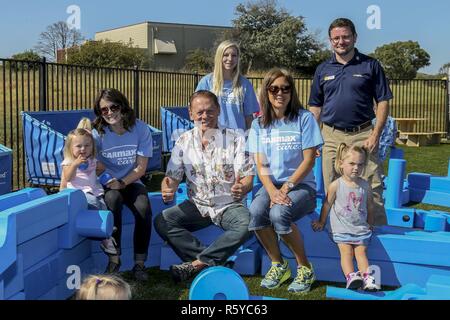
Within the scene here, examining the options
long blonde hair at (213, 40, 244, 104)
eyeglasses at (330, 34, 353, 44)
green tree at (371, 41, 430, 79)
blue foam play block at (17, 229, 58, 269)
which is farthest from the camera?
green tree at (371, 41, 430, 79)

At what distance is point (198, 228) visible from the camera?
3916 mm

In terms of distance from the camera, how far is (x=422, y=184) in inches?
258

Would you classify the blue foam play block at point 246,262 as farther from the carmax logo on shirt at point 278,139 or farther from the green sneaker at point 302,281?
the carmax logo on shirt at point 278,139

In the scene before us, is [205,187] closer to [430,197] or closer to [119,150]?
[119,150]

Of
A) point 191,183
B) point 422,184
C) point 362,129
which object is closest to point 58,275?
point 191,183

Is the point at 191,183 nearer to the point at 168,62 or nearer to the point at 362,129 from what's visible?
the point at 362,129

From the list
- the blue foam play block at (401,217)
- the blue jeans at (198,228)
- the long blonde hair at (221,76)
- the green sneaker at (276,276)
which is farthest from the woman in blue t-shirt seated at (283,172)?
the blue foam play block at (401,217)

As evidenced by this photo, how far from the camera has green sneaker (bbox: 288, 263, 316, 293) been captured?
3.54 metres

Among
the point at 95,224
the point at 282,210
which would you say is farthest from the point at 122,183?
the point at 282,210

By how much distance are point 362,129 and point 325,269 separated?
117cm

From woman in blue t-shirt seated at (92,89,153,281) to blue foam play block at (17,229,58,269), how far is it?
54 centimetres

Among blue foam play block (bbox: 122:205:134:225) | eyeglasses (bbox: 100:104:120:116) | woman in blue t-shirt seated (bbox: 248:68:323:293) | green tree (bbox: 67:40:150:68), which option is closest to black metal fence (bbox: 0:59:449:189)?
green tree (bbox: 67:40:150:68)

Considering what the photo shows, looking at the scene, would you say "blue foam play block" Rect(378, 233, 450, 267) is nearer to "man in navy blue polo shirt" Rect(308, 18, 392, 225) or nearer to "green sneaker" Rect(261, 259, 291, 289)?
"green sneaker" Rect(261, 259, 291, 289)

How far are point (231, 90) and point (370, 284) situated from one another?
2.11 m
